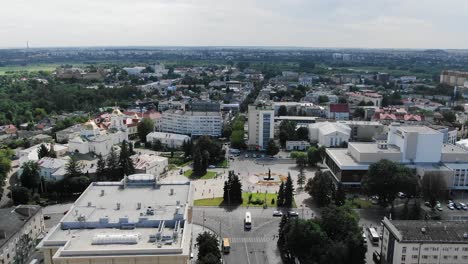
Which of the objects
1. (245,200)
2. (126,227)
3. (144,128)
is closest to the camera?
(126,227)

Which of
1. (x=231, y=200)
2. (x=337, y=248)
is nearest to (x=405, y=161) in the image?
(x=231, y=200)

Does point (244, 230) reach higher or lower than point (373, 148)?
lower

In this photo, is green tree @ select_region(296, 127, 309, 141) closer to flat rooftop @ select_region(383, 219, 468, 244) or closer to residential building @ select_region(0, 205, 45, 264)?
flat rooftop @ select_region(383, 219, 468, 244)

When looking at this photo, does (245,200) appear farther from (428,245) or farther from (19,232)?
(19,232)

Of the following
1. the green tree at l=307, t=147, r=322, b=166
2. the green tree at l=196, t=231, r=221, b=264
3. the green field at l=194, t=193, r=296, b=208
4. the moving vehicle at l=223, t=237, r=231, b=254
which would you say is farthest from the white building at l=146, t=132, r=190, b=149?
the green tree at l=196, t=231, r=221, b=264

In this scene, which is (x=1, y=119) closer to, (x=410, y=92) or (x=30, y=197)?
(x=30, y=197)

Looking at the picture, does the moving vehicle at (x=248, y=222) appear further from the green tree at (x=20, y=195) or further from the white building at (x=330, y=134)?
the white building at (x=330, y=134)

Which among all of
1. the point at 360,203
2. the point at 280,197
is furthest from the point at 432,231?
the point at 280,197
